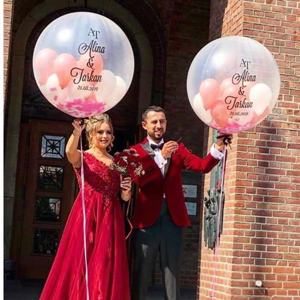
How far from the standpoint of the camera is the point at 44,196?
9.43m

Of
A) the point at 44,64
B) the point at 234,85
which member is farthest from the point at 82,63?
the point at 234,85

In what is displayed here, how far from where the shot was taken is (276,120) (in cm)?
604

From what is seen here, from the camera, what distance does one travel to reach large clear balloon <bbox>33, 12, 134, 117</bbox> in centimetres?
418

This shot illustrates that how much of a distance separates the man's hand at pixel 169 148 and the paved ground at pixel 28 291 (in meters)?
3.69

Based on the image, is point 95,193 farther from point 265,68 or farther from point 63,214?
point 63,214

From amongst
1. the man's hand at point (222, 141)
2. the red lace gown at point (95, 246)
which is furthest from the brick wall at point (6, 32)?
the man's hand at point (222, 141)

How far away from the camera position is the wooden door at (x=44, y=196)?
929 centimetres

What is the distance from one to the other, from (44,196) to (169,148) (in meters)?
5.45

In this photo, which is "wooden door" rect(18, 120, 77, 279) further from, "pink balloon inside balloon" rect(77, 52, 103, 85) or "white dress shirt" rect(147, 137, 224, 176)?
"pink balloon inside balloon" rect(77, 52, 103, 85)

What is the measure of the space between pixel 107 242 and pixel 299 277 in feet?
7.72

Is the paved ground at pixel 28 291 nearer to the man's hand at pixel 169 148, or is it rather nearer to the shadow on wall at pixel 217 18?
the shadow on wall at pixel 217 18

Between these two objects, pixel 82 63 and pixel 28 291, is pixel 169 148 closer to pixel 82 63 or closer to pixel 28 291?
pixel 82 63

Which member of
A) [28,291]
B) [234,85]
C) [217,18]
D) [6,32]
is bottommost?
[28,291]

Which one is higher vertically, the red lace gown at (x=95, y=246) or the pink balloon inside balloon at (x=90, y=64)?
the pink balloon inside balloon at (x=90, y=64)
